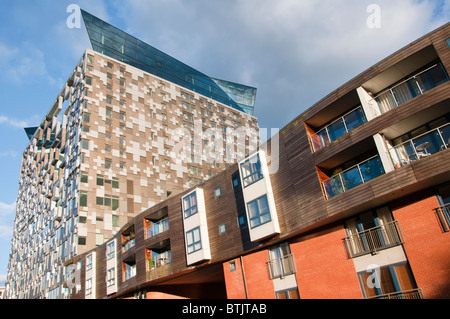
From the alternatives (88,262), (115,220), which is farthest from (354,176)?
(115,220)

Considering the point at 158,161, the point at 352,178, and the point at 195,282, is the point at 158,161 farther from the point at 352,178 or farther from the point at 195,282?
the point at 352,178

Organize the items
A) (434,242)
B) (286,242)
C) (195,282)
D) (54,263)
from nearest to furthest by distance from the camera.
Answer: (434,242), (286,242), (195,282), (54,263)

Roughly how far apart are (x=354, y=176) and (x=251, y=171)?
765 centimetres

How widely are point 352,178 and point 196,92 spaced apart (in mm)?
54331

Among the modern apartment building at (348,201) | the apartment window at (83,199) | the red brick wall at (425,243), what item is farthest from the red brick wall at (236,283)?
the apartment window at (83,199)

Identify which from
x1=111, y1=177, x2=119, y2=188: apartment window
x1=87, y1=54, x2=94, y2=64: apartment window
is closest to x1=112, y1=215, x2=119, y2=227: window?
x1=111, y1=177, x2=119, y2=188: apartment window

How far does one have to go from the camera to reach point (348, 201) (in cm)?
1920

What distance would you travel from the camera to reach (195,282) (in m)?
35.0

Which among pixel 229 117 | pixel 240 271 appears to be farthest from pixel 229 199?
pixel 229 117

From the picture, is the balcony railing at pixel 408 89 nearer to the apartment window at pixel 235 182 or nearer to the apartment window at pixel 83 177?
the apartment window at pixel 235 182

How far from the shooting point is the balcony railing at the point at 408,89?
728 inches

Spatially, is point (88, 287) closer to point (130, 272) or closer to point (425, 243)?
point (130, 272)
